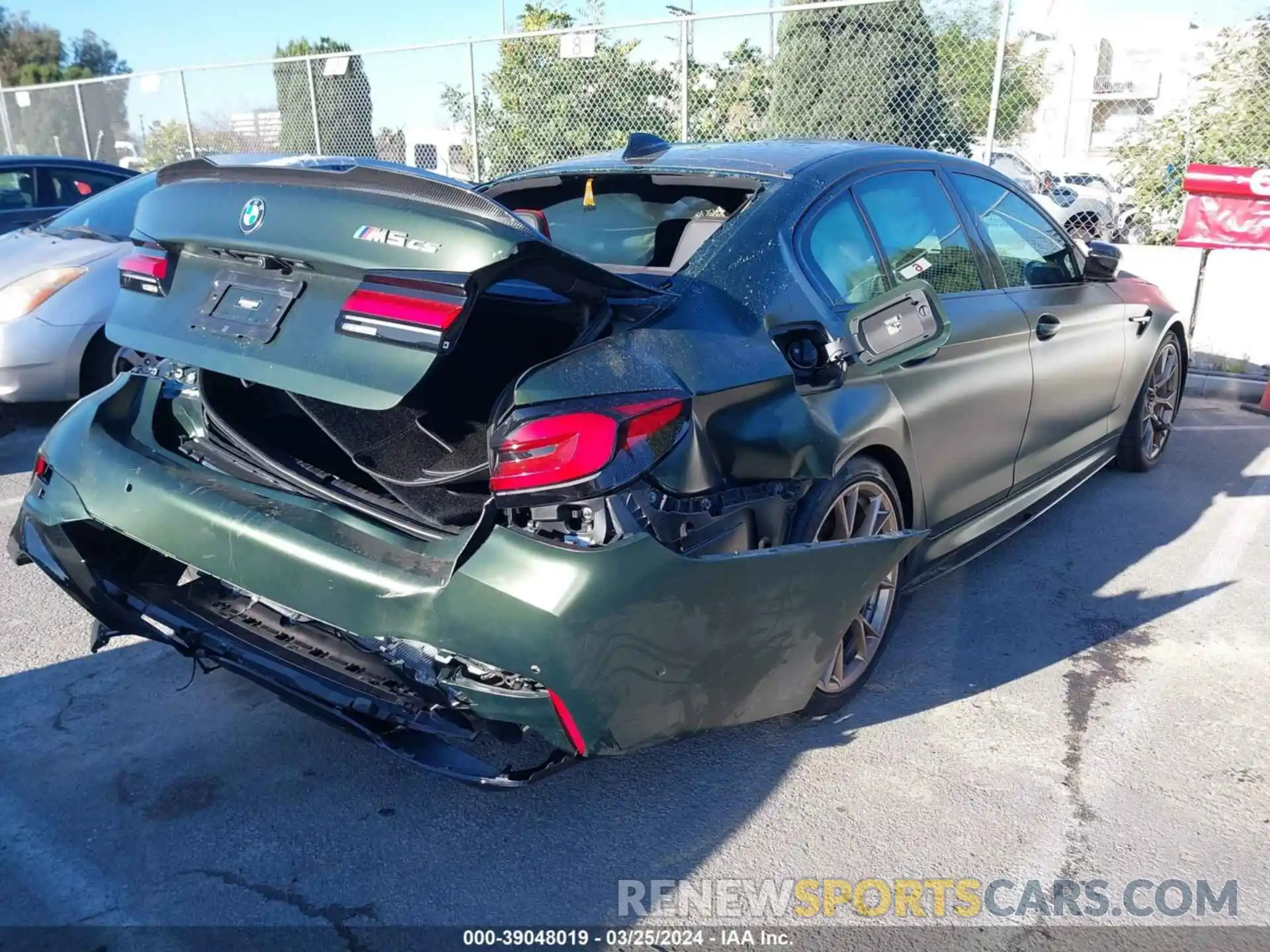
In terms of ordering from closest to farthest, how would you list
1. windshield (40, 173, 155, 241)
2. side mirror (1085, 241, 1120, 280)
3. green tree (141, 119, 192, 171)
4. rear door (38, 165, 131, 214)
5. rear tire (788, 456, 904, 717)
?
rear tire (788, 456, 904, 717)
side mirror (1085, 241, 1120, 280)
windshield (40, 173, 155, 241)
rear door (38, 165, 131, 214)
green tree (141, 119, 192, 171)

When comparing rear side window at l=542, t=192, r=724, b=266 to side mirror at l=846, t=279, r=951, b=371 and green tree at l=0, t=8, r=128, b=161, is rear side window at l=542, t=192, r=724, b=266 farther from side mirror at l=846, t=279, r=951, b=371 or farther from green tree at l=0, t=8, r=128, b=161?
green tree at l=0, t=8, r=128, b=161

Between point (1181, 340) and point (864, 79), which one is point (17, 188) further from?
point (1181, 340)

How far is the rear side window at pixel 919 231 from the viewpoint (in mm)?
3383

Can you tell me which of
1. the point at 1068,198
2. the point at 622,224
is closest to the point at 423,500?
the point at 622,224

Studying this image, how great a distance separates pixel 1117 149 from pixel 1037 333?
811 cm

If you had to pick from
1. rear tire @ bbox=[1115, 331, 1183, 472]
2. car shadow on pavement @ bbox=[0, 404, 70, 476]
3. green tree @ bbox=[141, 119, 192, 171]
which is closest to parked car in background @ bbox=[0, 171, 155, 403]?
car shadow on pavement @ bbox=[0, 404, 70, 476]

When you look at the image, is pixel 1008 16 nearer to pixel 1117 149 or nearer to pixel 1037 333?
pixel 1117 149

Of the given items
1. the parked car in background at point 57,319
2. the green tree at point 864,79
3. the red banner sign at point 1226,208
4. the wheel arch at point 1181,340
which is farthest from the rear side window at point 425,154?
the wheel arch at point 1181,340

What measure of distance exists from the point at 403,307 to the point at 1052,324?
2.91 metres

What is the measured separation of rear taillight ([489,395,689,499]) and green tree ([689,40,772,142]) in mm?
9760

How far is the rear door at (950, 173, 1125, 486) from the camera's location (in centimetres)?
398

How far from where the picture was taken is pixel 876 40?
35.8 ft

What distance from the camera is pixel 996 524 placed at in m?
3.91

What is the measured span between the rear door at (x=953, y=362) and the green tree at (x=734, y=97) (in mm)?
8054
